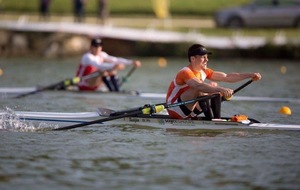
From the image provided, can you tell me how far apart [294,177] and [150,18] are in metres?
26.2

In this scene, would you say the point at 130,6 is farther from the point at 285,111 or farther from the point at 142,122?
the point at 142,122

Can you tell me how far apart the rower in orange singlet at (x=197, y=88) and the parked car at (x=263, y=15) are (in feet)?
62.2

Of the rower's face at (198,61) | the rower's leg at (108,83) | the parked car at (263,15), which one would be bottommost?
the rower's leg at (108,83)

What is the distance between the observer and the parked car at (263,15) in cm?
3256

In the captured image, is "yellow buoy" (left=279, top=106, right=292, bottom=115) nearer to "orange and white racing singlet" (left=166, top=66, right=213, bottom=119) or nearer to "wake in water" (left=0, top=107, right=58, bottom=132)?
"orange and white racing singlet" (left=166, top=66, right=213, bottom=119)

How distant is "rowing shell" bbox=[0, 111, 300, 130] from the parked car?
63.2ft

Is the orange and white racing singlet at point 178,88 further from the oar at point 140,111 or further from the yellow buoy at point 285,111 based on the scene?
the yellow buoy at point 285,111

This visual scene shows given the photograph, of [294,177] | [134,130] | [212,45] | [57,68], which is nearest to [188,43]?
[212,45]

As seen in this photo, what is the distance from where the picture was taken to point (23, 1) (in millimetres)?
39125

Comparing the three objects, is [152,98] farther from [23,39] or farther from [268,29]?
[268,29]

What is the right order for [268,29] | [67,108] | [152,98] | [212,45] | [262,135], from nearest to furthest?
1. [262,135]
2. [67,108]
3. [152,98]
4. [212,45]
5. [268,29]

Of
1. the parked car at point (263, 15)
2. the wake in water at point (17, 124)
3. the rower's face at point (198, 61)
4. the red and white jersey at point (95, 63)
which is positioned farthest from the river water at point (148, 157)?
the parked car at point (263, 15)

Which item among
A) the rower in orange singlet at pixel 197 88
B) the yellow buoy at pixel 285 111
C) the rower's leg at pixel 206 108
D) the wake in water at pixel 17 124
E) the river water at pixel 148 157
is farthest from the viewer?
the yellow buoy at pixel 285 111

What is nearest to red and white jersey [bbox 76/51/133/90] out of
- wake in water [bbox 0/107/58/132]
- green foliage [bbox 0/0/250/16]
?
wake in water [bbox 0/107/58/132]
